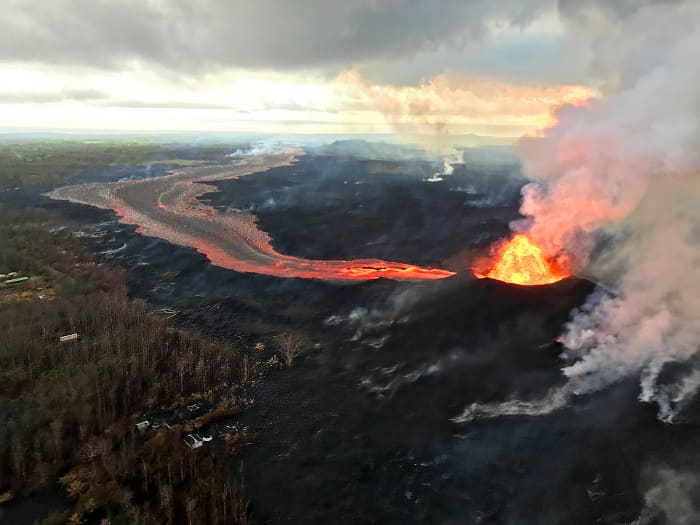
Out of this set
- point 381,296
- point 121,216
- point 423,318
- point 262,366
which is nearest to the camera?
point 262,366

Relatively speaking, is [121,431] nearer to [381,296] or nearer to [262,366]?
[262,366]

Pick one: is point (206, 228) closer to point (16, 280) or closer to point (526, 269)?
point (16, 280)

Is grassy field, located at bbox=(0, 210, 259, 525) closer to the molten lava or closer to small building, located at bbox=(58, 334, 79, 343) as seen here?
small building, located at bbox=(58, 334, 79, 343)

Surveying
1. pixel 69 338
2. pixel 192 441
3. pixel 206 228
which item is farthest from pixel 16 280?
pixel 192 441

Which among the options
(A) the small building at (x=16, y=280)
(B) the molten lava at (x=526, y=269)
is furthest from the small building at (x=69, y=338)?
(B) the molten lava at (x=526, y=269)

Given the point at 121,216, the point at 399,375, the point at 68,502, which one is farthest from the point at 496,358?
the point at 121,216

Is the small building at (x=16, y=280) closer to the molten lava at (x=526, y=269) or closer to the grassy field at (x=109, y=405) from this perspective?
the grassy field at (x=109, y=405)

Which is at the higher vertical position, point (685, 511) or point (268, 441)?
point (685, 511)
